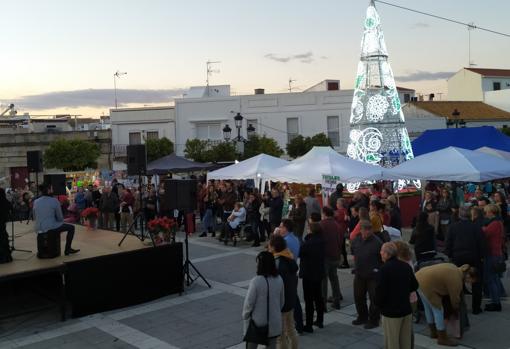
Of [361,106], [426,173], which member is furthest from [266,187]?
[426,173]

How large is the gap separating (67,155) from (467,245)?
93.1 feet

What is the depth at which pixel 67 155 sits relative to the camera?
31312 mm

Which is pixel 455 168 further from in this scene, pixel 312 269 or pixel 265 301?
pixel 265 301

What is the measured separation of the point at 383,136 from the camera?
17.7 m

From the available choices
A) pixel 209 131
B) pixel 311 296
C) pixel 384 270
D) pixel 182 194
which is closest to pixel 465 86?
pixel 209 131

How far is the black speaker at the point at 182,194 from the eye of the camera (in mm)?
9539

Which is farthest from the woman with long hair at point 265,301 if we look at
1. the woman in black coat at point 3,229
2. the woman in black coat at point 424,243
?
the woman in black coat at point 3,229

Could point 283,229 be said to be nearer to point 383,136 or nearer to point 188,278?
point 188,278

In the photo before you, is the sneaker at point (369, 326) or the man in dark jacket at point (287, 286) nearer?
the man in dark jacket at point (287, 286)

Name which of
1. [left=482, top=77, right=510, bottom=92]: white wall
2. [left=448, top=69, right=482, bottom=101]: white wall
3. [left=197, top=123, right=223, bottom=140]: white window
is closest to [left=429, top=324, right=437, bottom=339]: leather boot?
[left=197, top=123, right=223, bottom=140]: white window

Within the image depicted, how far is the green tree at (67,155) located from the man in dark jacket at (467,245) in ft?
92.0

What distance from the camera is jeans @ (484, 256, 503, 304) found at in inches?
293

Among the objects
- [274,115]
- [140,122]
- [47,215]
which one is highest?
[274,115]

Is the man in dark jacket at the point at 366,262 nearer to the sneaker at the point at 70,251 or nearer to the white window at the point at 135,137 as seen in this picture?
the sneaker at the point at 70,251
